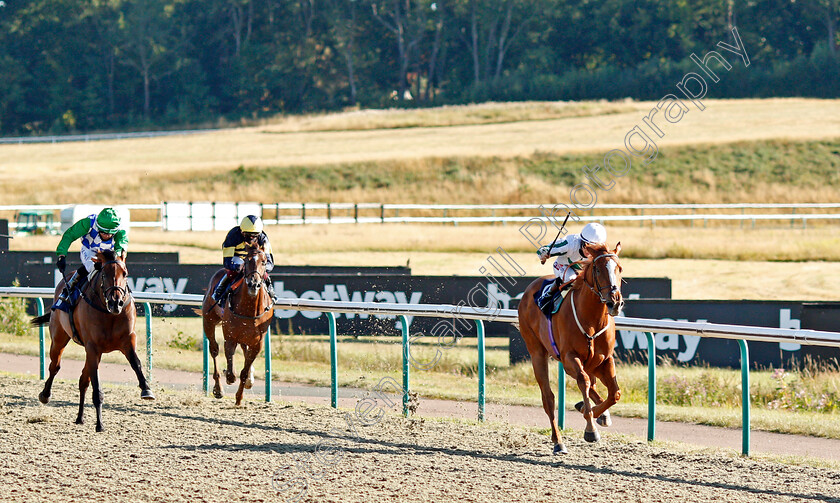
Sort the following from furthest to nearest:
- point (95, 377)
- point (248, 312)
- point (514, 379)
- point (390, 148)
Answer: point (390, 148) → point (514, 379) → point (248, 312) → point (95, 377)

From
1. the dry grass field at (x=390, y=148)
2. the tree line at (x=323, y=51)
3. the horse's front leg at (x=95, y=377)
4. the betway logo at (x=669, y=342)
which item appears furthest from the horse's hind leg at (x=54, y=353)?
the tree line at (x=323, y=51)

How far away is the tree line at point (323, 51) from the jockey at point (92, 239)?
68.4 meters

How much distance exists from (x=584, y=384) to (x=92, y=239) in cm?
455

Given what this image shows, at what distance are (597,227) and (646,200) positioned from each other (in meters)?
35.4

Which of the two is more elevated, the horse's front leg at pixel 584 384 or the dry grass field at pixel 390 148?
the dry grass field at pixel 390 148

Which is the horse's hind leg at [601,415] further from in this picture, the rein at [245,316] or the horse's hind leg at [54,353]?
the horse's hind leg at [54,353]

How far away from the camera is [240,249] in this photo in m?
10.5

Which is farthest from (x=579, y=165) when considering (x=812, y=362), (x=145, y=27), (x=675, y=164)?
(x=145, y=27)

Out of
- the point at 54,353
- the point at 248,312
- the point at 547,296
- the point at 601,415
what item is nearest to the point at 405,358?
the point at 248,312

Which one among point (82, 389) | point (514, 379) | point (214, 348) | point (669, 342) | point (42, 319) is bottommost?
point (514, 379)

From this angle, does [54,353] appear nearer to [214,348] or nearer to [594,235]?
[214,348]

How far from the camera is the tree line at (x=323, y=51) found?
76.8m

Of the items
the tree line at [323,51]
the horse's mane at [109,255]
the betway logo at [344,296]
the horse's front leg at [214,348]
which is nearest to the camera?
the horse's mane at [109,255]

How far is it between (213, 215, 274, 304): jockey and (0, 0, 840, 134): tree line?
67.2 metres
